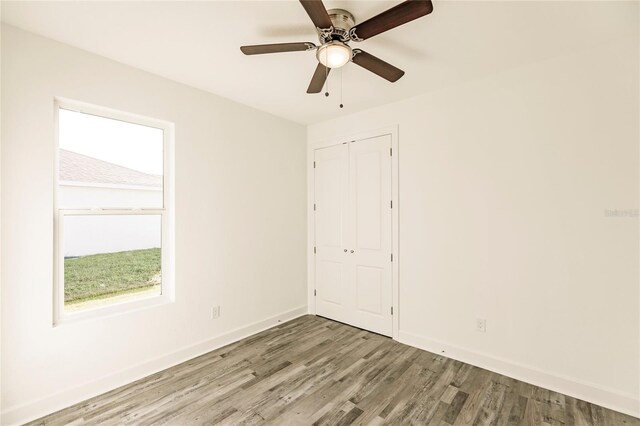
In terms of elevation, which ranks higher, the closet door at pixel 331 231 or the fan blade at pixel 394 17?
the fan blade at pixel 394 17

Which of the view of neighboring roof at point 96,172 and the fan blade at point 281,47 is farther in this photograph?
the view of neighboring roof at point 96,172

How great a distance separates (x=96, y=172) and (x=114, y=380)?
170 centimetres

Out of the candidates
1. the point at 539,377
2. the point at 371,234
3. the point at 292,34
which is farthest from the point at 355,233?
the point at 292,34

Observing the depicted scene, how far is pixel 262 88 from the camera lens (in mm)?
2943

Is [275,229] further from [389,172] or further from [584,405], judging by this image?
[584,405]

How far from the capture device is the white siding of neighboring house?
2318 mm

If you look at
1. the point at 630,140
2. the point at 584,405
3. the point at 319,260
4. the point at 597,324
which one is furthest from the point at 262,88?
the point at 584,405

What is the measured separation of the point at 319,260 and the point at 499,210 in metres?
2.27

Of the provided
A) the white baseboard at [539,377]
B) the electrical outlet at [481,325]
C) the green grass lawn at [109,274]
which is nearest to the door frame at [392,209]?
the white baseboard at [539,377]

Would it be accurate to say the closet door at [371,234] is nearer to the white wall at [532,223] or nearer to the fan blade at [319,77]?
the white wall at [532,223]

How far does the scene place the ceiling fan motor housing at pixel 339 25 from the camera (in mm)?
1751

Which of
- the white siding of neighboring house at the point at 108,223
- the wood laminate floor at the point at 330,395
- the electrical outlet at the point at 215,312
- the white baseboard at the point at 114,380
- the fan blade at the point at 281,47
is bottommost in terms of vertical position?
the wood laminate floor at the point at 330,395

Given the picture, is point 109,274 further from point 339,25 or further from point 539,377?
point 539,377

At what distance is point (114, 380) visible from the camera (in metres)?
2.37
